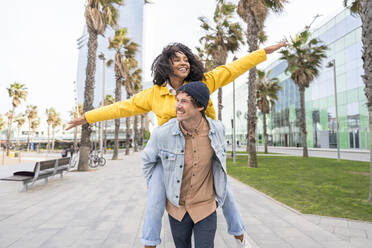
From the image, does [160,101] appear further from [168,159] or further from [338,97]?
[338,97]

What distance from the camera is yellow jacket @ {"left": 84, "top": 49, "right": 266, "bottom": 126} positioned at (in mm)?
1780

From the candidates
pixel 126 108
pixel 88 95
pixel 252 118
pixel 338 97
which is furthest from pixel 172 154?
pixel 338 97

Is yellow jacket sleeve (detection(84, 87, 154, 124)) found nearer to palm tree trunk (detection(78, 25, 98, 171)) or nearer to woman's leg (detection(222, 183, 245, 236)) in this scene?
woman's leg (detection(222, 183, 245, 236))

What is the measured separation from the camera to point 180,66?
71.7 inches

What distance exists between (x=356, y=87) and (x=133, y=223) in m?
34.9

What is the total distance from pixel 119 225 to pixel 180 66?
3354 millimetres

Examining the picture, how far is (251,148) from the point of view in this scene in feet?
42.5

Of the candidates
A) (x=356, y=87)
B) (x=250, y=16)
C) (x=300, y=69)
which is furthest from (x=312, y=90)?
(x=250, y=16)

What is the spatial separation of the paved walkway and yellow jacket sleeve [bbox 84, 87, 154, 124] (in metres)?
2.17

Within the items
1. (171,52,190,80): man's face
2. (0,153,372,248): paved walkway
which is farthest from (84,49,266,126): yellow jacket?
(0,153,372,248): paved walkway

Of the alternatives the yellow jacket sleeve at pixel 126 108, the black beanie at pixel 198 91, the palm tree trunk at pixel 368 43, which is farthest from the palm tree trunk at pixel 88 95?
the black beanie at pixel 198 91

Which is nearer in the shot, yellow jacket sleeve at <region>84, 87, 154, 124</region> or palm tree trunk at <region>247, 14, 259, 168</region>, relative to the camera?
yellow jacket sleeve at <region>84, 87, 154, 124</region>

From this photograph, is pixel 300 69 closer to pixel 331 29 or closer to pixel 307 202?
pixel 307 202

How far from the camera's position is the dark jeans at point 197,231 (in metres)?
1.53
